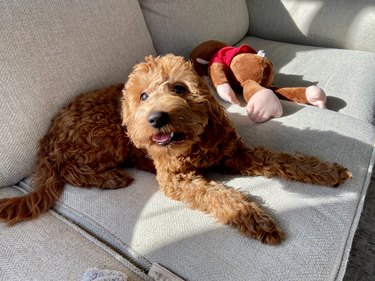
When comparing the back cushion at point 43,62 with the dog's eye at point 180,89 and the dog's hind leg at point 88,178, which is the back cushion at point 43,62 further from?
the dog's eye at point 180,89

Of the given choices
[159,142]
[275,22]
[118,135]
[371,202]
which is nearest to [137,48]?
[118,135]

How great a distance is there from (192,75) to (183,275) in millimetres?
664

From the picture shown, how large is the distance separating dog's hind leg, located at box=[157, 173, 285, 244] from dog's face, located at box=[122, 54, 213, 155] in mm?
144

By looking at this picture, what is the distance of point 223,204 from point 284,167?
282 millimetres

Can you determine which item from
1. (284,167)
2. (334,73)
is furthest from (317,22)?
(284,167)

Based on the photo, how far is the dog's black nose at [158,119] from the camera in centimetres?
108

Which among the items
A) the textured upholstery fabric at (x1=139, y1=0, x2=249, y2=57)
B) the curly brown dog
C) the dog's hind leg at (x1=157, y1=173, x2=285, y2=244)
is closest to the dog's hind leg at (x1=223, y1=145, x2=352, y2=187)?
the curly brown dog

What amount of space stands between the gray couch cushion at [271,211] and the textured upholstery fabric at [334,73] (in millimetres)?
232

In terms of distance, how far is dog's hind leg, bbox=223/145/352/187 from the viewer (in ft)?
3.94

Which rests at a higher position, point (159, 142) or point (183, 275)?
point (159, 142)

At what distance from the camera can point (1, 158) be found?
4.01 ft

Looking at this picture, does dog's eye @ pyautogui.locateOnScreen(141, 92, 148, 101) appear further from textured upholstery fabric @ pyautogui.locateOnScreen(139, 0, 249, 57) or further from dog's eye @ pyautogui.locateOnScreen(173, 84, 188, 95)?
textured upholstery fabric @ pyautogui.locateOnScreen(139, 0, 249, 57)

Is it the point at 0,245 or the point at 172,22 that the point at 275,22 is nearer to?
the point at 172,22

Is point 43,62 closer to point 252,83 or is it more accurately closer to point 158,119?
point 158,119
